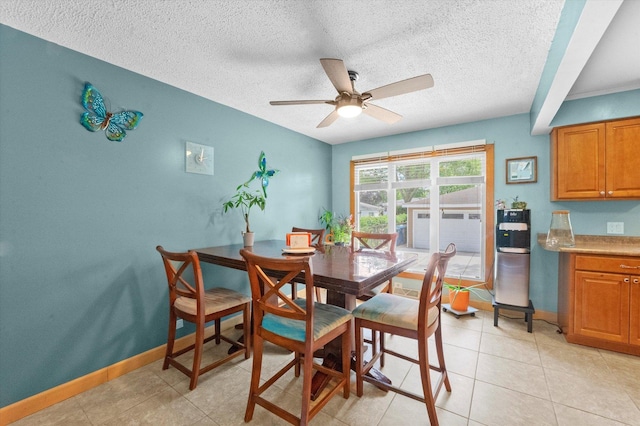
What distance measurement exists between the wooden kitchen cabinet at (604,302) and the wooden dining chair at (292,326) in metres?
2.30

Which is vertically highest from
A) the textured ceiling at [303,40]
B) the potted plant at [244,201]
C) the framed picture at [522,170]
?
the textured ceiling at [303,40]

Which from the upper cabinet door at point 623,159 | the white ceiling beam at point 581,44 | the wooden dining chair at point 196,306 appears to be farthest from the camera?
the upper cabinet door at point 623,159

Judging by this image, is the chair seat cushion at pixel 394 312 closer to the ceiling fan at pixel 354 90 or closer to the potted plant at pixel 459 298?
the ceiling fan at pixel 354 90

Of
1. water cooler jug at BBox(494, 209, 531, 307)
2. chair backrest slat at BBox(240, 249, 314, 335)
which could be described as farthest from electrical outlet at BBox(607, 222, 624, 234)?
chair backrest slat at BBox(240, 249, 314, 335)

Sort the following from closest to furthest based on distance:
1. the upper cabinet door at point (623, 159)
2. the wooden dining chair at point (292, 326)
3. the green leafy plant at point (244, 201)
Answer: the wooden dining chair at point (292, 326)
the upper cabinet door at point (623, 159)
the green leafy plant at point (244, 201)

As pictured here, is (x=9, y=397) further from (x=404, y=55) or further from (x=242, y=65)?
(x=404, y=55)

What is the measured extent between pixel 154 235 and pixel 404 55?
8.23 ft

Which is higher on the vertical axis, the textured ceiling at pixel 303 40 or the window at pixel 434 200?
the textured ceiling at pixel 303 40

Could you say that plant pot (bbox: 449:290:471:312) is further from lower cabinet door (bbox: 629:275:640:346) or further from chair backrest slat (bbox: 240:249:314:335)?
chair backrest slat (bbox: 240:249:314:335)

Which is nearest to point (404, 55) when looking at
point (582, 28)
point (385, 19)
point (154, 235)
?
point (385, 19)

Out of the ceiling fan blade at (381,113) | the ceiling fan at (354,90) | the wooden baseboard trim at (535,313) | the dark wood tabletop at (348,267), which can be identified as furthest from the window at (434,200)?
the dark wood tabletop at (348,267)

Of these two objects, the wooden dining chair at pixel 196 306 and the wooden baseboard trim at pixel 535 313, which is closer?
the wooden dining chair at pixel 196 306

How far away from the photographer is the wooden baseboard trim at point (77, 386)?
164cm

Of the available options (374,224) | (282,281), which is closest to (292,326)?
(282,281)
